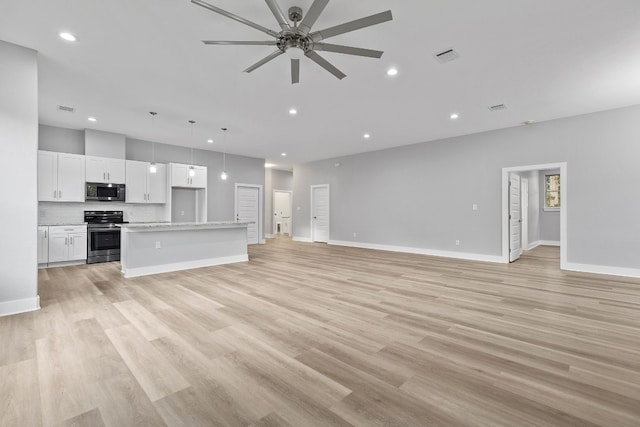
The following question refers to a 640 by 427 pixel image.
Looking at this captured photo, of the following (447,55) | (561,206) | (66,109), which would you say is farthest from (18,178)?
(561,206)

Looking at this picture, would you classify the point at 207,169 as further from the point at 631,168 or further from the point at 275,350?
the point at 631,168

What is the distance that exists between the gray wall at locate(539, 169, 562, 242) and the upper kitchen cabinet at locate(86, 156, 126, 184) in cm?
1217

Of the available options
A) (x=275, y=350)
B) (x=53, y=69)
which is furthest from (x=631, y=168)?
(x=53, y=69)

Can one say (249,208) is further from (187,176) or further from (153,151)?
(153,151)

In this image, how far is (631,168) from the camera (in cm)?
483

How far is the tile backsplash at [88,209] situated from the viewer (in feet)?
19.6

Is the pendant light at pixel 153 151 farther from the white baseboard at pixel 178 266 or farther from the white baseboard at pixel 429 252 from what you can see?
the white baseboard at pixel 429 252

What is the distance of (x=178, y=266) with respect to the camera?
17.6ft

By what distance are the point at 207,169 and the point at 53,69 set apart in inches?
182

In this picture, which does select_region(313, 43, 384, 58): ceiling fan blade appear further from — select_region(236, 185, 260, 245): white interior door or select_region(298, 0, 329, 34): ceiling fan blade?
select_region(236, 185, 260, 245): white interior door

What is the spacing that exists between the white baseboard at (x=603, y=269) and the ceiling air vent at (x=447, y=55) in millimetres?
4755

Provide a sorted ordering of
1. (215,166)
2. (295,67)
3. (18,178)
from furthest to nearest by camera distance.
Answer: (215,166) < (18,178) < (295,67)

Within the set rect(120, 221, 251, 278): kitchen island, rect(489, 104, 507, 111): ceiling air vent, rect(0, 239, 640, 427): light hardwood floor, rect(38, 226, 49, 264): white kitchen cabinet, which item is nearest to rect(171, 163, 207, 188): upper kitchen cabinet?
rect(120, 221, 251, 278): kitchen island

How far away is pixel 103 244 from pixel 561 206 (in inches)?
375
